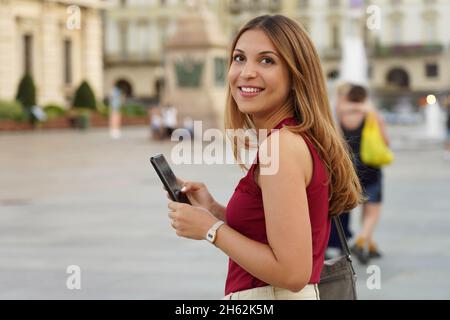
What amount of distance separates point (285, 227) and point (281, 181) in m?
0.13

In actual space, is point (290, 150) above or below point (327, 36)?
below

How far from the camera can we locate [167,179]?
2895mm

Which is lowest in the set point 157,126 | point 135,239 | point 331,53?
point 135,239

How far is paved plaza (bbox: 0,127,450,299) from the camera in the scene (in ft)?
24.1

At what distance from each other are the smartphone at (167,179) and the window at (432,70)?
8109 centimetres

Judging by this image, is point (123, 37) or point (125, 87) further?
point (125, 87)

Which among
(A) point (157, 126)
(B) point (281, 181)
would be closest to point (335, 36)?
(A) point (157, 126)

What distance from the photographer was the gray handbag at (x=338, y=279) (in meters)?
3.06

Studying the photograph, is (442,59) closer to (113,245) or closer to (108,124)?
(108,124)

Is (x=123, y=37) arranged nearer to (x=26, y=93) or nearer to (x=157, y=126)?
(x=26, y=93)

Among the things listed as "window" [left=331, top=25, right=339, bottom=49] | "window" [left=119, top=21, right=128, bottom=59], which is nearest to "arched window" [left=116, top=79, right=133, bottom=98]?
"window" [left=119, top=21, right=128, bottom=59]

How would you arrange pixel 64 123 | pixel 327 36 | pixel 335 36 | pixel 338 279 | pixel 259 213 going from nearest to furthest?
pixel 259 213
pixel 338 279
pixel 64 123
pixel 335 36
pixel 327 36

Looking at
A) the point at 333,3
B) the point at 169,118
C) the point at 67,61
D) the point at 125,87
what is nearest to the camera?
the point at 169,118
